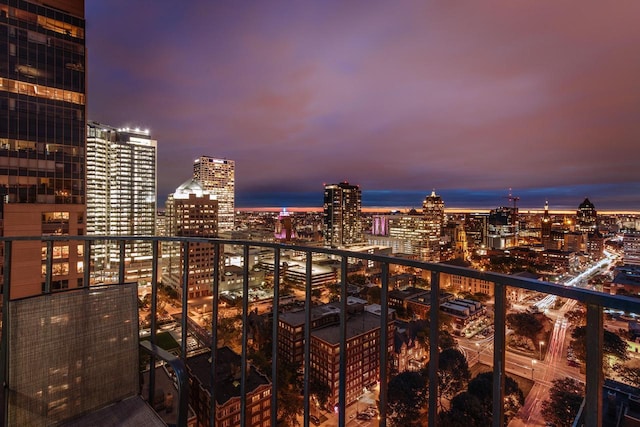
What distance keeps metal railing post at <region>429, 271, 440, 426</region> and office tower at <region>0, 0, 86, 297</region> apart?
19.6 meters

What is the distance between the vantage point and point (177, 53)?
12031mm

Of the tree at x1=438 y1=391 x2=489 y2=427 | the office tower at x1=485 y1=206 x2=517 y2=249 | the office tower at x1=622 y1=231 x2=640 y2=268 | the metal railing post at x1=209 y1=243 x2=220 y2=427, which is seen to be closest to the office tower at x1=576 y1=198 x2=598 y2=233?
the office tower at x1=485 y1=206 x2=517 y2=249

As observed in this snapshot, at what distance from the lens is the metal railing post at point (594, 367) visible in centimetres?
96

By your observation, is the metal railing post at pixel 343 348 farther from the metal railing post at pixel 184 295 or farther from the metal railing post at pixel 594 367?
the metal railing post at pixel 184 295

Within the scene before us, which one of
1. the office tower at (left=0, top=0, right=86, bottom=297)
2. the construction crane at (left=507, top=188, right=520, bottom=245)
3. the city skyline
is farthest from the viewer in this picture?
the construction crane at (left=507, top=188, right=520, bottom=245)

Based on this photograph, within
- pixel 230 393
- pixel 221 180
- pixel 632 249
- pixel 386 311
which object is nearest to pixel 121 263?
pixel 230 393

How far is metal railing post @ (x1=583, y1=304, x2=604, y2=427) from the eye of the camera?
964mm

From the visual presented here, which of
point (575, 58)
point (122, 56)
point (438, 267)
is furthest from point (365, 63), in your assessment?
point (438, 267)

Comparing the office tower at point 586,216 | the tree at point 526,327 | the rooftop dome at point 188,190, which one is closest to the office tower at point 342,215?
the rooftop dome at point 188,190

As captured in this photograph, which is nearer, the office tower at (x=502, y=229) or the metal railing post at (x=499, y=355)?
the metal railing post at (x=499, y=355)

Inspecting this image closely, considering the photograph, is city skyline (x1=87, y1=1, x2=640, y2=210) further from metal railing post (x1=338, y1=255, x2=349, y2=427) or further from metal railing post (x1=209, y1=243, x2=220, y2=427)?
metal railing post (x1=338, y1=255, x2=349, y2=427)

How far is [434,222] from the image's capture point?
6906cm

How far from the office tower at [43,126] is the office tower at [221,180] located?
71805 millimetres

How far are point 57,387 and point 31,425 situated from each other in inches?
8.0
